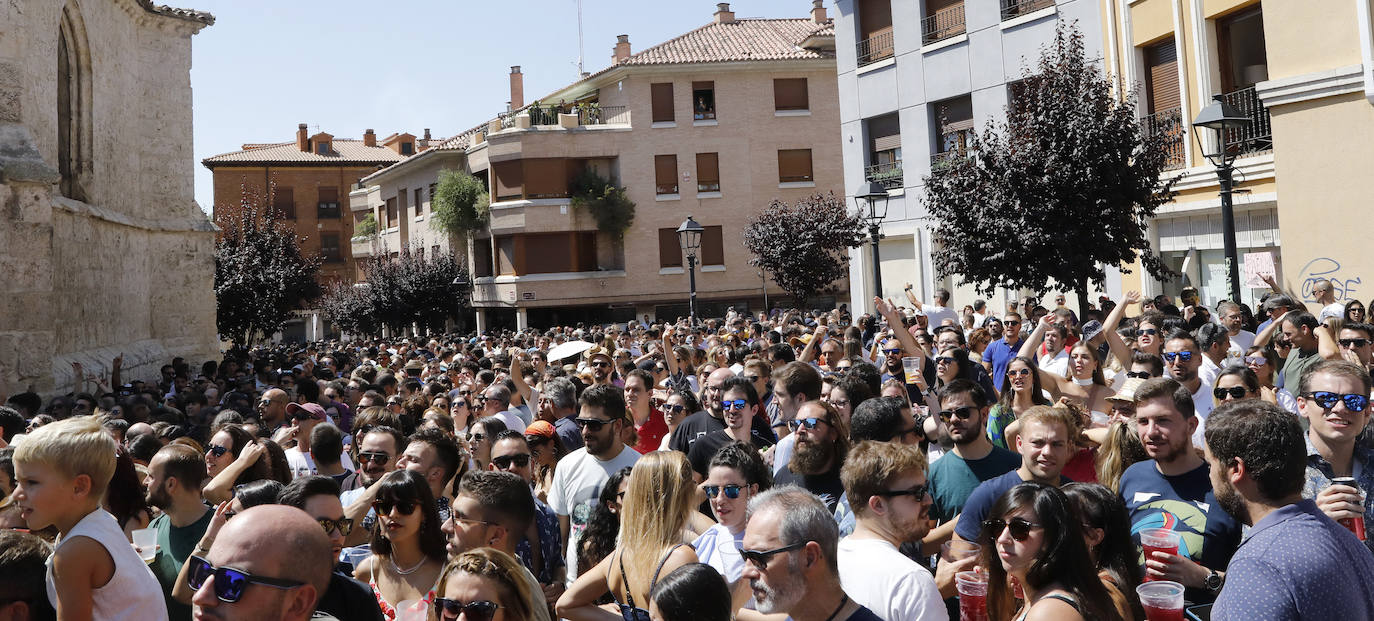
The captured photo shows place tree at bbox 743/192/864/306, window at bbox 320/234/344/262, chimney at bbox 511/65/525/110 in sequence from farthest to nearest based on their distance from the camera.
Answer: window at bbox 320/234/344/262 → chimney at bbox 511/65/525/110 → tree at bbox 743/192/864/306

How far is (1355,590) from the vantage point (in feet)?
10.3

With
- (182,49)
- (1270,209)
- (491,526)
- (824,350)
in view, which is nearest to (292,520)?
(491,526)

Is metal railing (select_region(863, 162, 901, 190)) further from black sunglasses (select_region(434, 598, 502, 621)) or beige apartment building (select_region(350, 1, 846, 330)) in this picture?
black sunglasses (select_region(434, 598, 502, 621))

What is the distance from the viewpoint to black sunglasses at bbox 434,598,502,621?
3385 millimetres

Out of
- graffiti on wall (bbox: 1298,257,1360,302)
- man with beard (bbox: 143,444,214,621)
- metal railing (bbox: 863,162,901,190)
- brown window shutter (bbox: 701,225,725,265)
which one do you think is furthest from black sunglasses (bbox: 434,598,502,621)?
brown window shutter (bbox: 701,225,725,265)

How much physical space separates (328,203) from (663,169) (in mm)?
32887

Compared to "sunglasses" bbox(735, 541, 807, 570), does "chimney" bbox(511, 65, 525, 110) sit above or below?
above

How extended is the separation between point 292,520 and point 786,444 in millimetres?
3594

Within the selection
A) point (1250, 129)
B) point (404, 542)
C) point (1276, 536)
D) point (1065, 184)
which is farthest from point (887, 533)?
point (1250, 129)

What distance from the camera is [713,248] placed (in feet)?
125

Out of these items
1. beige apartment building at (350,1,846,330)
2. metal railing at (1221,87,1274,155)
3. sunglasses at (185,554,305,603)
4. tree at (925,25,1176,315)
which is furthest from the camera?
beige apartment building at (350,1,846,330)

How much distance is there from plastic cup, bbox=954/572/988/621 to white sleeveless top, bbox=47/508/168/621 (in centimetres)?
263

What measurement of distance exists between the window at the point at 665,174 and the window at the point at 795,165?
3.67m

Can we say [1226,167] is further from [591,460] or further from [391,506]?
[391,506]
